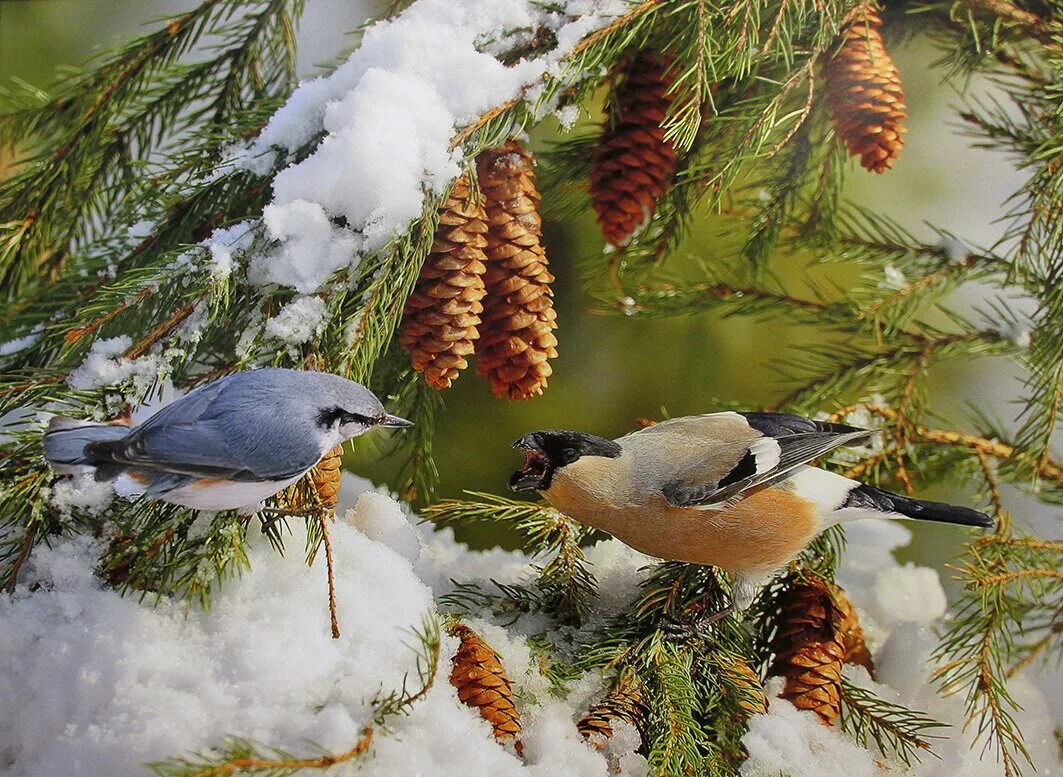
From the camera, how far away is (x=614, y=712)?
63 cm

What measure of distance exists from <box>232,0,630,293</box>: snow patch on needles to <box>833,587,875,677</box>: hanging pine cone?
526 mm

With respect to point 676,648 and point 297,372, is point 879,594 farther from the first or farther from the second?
point 297,372

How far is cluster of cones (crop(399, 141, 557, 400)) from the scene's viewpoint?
0.72 m

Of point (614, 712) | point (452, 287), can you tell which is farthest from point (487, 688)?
point (452, 287)

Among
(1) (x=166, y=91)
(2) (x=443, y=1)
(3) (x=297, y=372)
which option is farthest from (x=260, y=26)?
(3) (x=297, y=372)

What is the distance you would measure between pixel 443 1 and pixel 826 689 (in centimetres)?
68

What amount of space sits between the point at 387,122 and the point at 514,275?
0.55ft

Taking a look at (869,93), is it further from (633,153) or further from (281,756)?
(281,756)

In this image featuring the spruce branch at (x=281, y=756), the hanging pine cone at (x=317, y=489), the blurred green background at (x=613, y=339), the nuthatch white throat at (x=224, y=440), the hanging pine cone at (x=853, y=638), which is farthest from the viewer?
the blurred green background at (x=613, y=339)

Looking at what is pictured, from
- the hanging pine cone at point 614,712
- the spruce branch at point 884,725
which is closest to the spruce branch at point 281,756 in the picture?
the hanging pine cone at point 614,712

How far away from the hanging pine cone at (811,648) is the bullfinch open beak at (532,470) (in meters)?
0.25

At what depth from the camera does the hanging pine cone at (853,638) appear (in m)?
0.80

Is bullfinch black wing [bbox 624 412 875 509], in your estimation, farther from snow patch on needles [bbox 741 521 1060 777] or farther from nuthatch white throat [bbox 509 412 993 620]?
snow patch on needles [bbox 741 521 1060 777]

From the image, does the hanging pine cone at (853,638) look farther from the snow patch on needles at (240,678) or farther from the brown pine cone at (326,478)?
the brown pine cone at (326,478)
